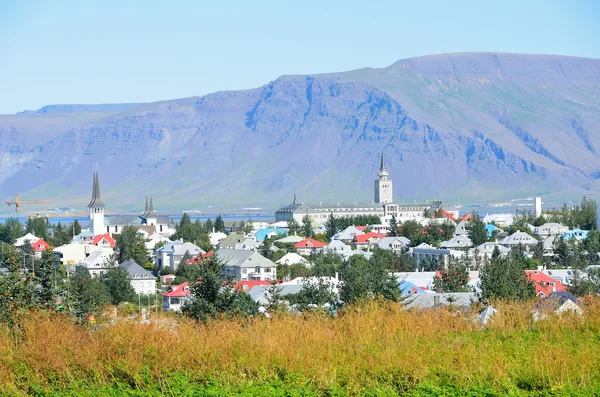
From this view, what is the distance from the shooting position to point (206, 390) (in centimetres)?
1269

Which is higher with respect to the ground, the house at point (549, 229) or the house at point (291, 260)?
the house at point (549, 229)

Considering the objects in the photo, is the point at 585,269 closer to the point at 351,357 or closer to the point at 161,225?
the point at 351,357

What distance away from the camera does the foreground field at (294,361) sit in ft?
41.6

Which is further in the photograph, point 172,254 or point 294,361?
point 172,254

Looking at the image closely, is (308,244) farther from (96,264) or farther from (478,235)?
(96,264)

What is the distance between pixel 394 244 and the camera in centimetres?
8381

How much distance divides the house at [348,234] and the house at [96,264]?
26.0 m

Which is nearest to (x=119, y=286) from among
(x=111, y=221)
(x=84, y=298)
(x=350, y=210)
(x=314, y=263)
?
(x=314, y=263)

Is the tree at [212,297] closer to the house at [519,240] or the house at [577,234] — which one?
the house at [519,240]

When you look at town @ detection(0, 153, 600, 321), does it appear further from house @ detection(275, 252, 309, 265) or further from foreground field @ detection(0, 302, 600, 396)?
foreground field @ detection(0, 302, 600, 396)

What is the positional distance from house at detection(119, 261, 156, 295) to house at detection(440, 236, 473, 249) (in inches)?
918

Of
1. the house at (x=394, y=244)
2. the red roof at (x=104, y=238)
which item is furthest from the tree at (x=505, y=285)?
the red roof at (x=104, y=238)

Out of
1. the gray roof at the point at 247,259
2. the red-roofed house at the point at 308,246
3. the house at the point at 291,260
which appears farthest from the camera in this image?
the red-roofed house at the point at 308,246

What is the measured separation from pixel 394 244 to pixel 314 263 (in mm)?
18617
